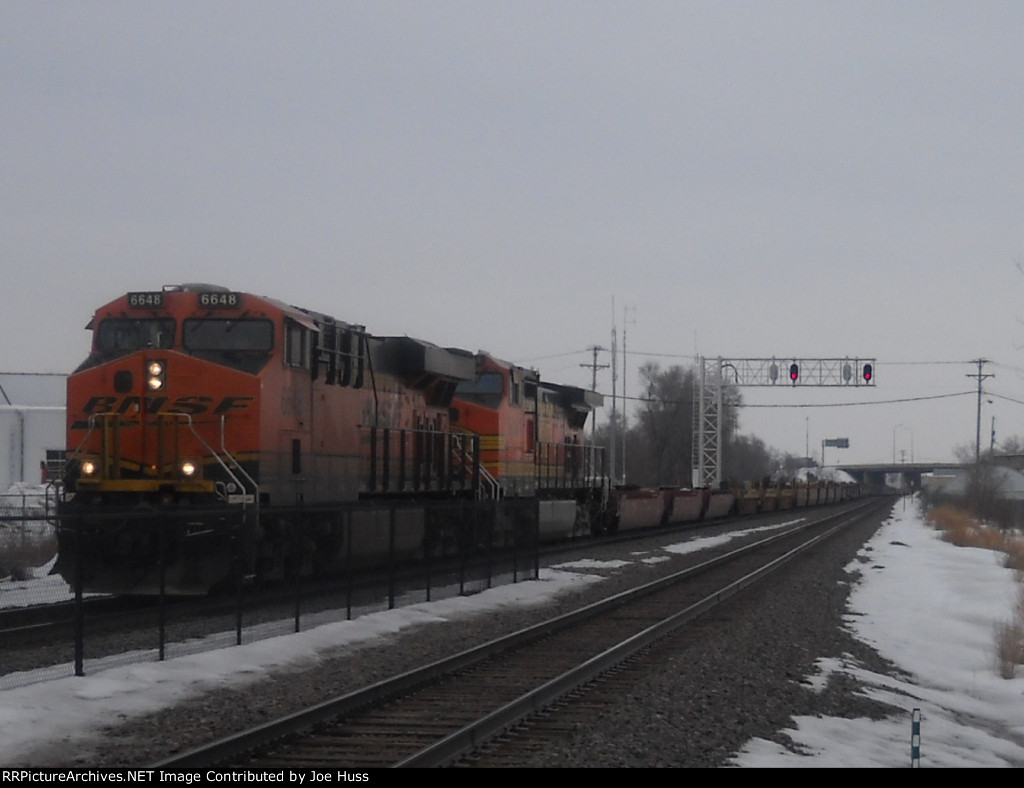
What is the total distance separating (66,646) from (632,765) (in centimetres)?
623

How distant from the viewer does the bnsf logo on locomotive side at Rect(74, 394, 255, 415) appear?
16891 mm

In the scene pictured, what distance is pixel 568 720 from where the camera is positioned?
32.4 feet

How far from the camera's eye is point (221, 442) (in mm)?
16828

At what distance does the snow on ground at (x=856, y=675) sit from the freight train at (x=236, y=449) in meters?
1.09

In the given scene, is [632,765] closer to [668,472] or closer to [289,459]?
[289,459]

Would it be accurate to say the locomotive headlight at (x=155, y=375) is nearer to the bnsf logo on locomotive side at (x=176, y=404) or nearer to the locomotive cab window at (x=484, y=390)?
the bnsf logo on locomotive side at (x=176, y=404)

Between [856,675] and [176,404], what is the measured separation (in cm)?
955

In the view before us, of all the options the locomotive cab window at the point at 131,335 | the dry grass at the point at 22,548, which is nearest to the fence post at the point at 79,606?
the dry grass at the point at 22,548

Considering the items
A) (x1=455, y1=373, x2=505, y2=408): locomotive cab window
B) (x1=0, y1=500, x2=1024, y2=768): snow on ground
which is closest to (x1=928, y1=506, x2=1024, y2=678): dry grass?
(x1=0, y1=500, x2=1024, y2=768): snow on ground

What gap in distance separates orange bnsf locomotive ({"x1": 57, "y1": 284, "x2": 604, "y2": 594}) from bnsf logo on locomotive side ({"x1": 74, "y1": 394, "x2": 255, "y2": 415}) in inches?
0.8

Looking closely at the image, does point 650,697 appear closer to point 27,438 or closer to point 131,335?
point 131,335

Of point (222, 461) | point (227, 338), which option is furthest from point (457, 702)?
point (227, 338)

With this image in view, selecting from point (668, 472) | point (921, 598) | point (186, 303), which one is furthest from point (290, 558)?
point (668, 472)
